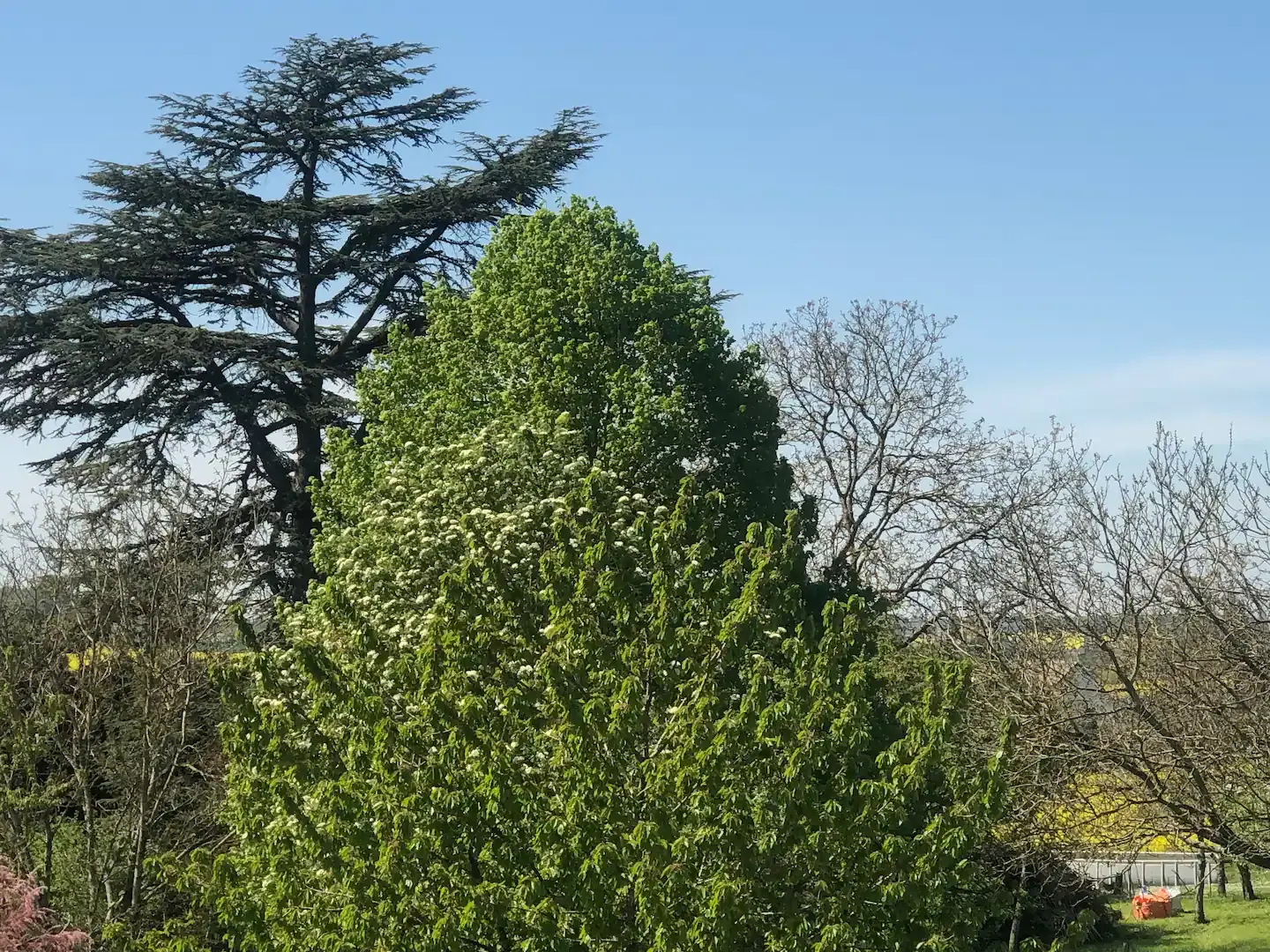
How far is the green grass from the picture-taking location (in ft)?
104

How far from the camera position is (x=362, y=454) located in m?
18.6

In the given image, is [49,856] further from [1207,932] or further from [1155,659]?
[1207,932]

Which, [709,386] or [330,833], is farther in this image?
[709,386]

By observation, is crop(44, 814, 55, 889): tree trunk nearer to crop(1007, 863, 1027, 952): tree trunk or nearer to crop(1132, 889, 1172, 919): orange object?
crop(1007, 863, 1027, 952): tree trunk

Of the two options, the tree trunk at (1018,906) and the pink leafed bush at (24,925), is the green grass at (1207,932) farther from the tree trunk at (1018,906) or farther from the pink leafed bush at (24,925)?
the pink leafed bush at (24,925)

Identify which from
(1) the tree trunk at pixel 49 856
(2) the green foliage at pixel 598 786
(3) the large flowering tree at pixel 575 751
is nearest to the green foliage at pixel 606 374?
(3) the large flowering tree at pixel 575 751

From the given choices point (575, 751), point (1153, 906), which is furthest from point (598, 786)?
point (1153, 906)

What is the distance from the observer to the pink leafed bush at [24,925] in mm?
15891

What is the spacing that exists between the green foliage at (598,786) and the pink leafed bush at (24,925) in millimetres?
3461

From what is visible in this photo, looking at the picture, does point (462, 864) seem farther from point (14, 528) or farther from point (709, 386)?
point (14, 528)

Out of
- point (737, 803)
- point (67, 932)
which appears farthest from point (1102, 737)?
point (67, 932)

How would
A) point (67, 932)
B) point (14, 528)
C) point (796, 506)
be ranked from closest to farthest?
point (67, 932), point (796, 506), point (14, 528)

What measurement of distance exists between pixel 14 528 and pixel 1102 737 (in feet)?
59.6

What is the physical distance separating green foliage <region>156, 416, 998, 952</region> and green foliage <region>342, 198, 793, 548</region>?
125 inches
